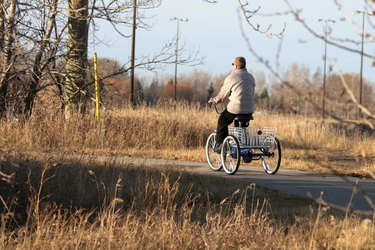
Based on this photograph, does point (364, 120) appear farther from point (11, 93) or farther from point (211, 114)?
point (211, 114)

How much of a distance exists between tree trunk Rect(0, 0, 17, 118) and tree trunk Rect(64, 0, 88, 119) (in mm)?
1649

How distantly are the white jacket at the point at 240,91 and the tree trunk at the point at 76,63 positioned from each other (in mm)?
6396

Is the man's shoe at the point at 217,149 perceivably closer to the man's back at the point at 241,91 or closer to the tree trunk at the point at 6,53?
the man's back at the point at 241,91

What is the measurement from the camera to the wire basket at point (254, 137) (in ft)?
45.2

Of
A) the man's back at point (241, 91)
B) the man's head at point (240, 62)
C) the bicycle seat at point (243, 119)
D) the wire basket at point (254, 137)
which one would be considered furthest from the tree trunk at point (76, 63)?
the wire basket at point (254, 137)

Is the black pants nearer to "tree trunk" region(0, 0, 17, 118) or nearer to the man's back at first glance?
the man's back

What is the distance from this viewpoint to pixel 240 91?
44.3ft

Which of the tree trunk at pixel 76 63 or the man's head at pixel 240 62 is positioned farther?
the tree trunk at pixel 76 63

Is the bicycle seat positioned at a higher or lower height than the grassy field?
higher

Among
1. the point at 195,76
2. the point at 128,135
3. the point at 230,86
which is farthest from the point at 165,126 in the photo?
the point at 195,76

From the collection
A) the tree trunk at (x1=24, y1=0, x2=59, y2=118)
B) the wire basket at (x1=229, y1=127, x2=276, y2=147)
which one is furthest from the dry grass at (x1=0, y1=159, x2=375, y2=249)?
the tree trunk at (x1=24, y1=0, x2=59, y2=118)

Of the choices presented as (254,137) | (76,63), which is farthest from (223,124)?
(76,63)

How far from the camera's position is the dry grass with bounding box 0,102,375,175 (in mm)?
16672

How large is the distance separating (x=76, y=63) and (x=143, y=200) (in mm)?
10077
